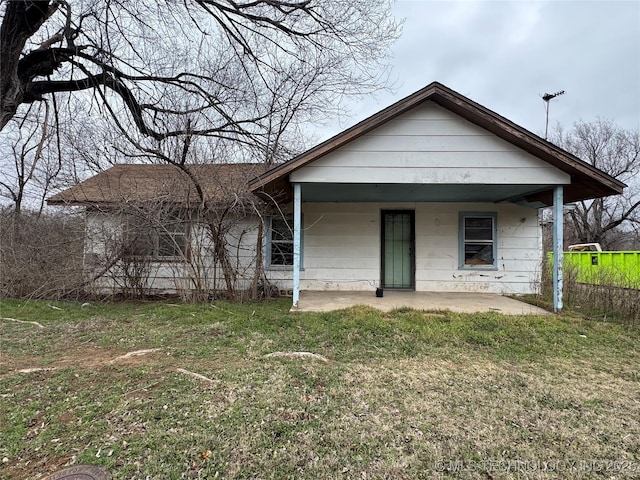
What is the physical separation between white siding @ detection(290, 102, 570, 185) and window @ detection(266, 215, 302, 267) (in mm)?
2730

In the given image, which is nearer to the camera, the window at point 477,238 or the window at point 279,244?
the window at point 477,238

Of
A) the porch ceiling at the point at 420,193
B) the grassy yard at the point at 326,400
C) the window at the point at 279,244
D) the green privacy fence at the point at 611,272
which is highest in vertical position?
the porch ceiling at the point at 420,193

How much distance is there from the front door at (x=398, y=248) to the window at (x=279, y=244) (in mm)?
2592

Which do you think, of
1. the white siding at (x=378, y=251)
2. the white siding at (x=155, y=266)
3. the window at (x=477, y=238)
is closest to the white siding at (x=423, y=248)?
the white siding at (x=378, y=251)

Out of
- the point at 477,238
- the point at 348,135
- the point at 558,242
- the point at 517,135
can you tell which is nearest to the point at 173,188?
the point at 348,135

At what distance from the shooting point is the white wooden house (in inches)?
238

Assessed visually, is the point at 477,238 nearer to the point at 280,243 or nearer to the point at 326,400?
the point at 280,243

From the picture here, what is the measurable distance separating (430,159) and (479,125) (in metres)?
1.14

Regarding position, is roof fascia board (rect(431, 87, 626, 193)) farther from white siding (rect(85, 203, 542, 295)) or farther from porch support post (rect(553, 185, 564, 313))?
white siding (rect(85, 203, 542, 295))

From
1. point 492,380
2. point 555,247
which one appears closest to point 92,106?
point 492,380

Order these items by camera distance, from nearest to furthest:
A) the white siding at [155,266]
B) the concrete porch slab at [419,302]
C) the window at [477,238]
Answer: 1. the concrete porch slab at [419,302]
2. the white siding at [155,266]
3. the window at [477,238]

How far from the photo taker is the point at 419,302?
696 cm

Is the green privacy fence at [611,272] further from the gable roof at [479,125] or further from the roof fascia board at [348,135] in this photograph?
the roof fascia board at [348,135]

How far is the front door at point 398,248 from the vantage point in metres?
8.88
